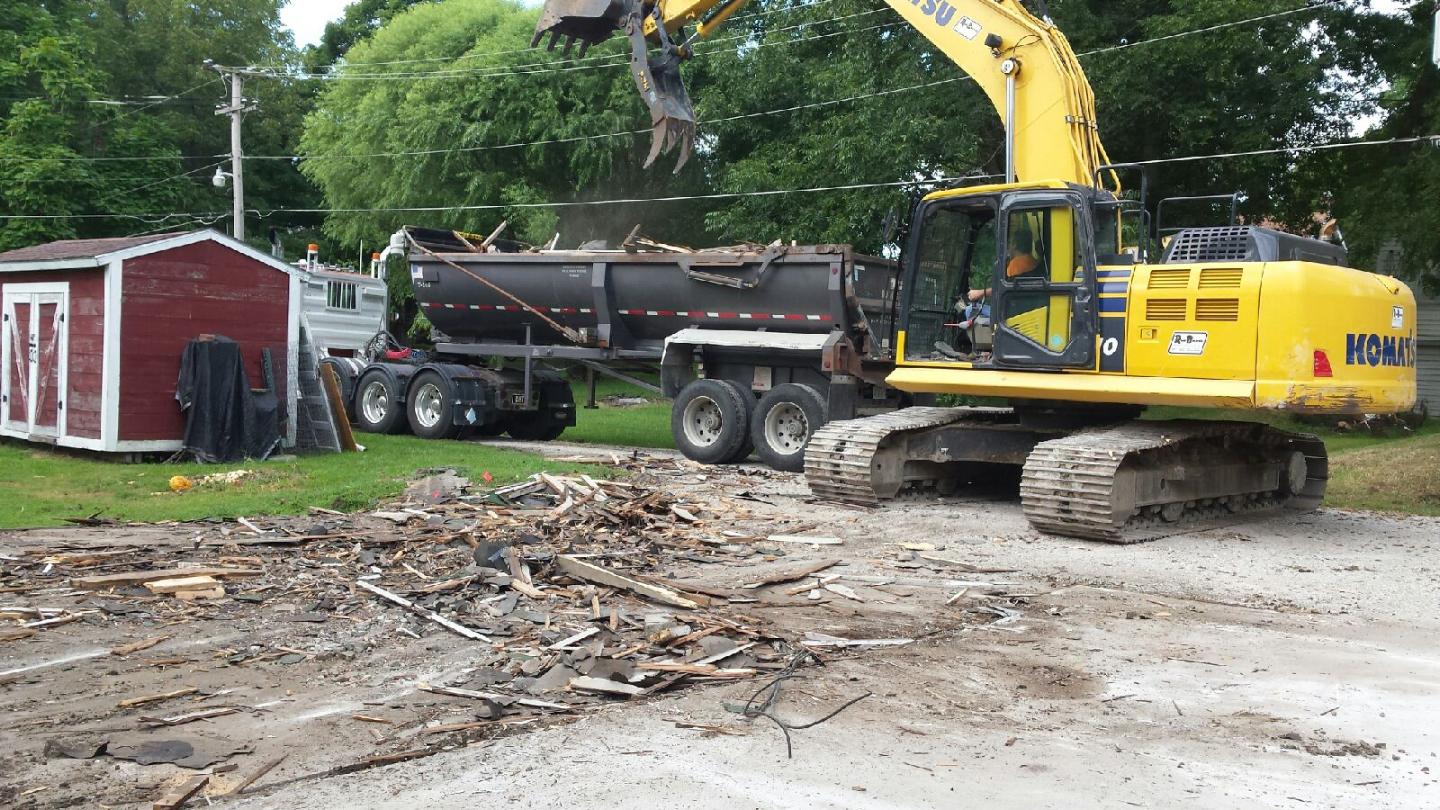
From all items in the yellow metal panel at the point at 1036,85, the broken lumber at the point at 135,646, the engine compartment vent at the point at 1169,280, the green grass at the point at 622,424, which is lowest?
the broken lumber at the point at 135,646

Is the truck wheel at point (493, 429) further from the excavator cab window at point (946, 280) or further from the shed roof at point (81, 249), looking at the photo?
the excavator cab window at point (946, 280)

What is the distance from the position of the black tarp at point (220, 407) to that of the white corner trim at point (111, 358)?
28.9 inches

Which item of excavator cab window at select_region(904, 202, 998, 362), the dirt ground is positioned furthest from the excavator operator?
the dirt ground

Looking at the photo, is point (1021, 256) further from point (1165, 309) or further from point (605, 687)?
point (605, 687)

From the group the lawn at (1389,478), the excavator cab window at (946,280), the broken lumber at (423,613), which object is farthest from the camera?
the lawn at (1389,478)

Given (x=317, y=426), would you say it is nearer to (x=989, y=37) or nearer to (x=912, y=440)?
(x=912, y=440)

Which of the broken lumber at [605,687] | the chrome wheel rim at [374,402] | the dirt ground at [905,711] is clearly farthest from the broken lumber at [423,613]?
the chrome wheel rim at [374,402]

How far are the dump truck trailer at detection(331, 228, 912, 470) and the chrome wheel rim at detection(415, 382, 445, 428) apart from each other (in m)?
0.02

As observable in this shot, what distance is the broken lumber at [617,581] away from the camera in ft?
25.5

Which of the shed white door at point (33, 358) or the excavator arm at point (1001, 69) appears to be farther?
the shed white door at point (33, 358)

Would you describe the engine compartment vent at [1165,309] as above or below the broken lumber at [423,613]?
above

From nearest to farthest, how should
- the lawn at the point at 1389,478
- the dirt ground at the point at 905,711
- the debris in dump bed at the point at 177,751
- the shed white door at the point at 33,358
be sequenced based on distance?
1. the dirt ground at the point at 905,711
2. the debris in dump bed at the point at 177,751
3. the lawn at the point at 1389,478
4. the shed white door at the point at 33,358

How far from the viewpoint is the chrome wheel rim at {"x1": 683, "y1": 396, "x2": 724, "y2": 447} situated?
17609mm

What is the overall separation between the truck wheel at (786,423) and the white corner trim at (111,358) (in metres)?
7.58
